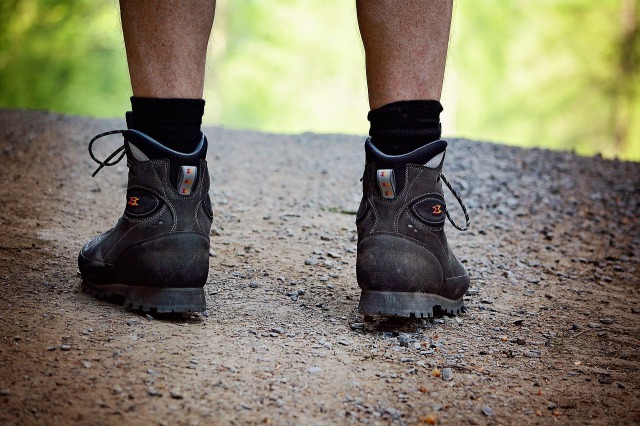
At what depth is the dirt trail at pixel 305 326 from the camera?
131cm

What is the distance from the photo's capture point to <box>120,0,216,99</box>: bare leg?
1670mm

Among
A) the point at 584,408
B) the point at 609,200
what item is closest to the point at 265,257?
the point at 584,408

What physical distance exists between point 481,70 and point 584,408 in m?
14.4

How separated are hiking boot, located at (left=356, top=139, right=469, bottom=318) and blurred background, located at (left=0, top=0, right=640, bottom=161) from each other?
40.8 feet

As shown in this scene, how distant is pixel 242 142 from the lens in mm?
4262

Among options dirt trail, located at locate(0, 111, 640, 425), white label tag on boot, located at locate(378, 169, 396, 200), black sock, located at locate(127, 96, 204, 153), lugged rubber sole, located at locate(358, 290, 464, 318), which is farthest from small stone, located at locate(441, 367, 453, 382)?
black sock, located at locate(127, 96, 204, 153)

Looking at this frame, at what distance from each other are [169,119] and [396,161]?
0.65 m

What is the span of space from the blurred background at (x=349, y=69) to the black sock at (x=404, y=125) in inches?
489

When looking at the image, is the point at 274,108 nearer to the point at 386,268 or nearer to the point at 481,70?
the point at 481,70

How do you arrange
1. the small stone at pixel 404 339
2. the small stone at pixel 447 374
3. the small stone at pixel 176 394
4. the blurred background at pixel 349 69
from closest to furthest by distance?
the small stone at pixel 176 394
the small stone at pixel 447 374
the small stone at pixel 404 339
the blurred background at pixel 349 69

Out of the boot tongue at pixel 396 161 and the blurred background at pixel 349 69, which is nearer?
the boot tongue at pixel 396 161

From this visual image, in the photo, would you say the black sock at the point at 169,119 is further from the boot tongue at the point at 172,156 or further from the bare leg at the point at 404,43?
the bare leg at the point at 404,43

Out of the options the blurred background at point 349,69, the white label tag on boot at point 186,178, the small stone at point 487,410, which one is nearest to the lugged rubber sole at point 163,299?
the white label tag on boot at point 186,178

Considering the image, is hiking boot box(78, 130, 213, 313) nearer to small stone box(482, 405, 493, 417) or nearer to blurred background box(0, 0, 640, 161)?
small stone box(482, 405, 493, 417)
